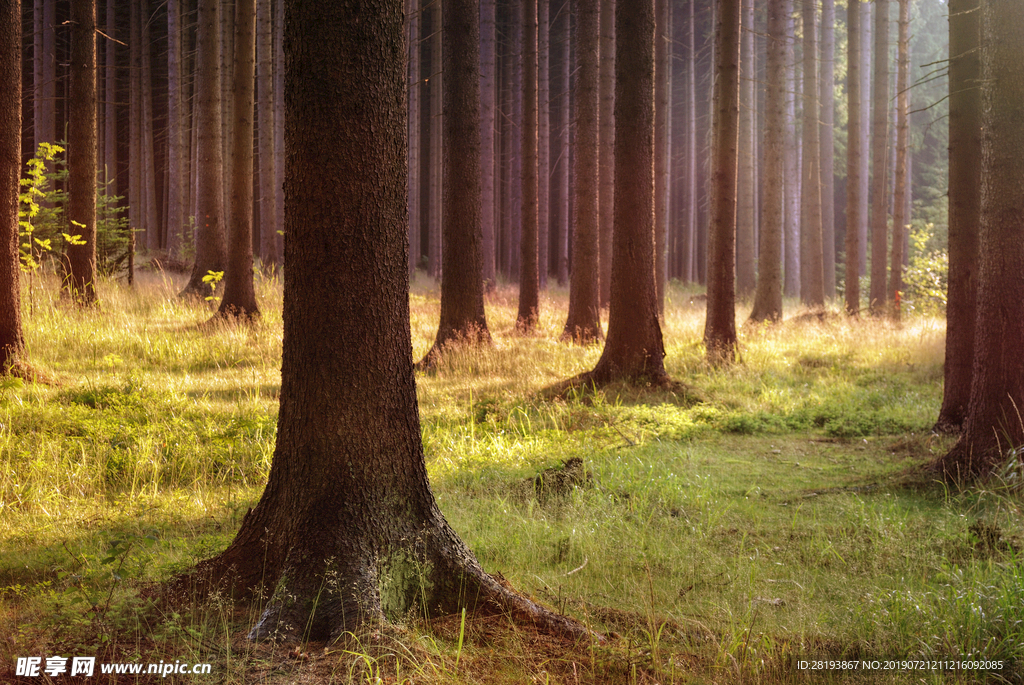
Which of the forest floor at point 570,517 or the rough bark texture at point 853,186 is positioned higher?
the rough bark texture at point 853,186

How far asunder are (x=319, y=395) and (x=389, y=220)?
863 millimetres

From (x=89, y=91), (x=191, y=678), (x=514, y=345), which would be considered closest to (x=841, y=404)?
(x=514, y=345)

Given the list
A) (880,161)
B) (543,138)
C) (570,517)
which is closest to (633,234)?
(570,517)

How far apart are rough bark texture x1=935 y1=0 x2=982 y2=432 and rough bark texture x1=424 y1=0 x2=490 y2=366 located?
6694 mm

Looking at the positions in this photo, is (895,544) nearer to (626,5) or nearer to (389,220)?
(389,220)

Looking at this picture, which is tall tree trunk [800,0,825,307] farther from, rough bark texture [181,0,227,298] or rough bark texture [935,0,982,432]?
rough bark texture [181,0,227,298]

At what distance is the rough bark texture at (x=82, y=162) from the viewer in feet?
39.2

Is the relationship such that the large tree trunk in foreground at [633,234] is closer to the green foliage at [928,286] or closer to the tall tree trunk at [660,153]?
the tall tree trunk at [660,153]

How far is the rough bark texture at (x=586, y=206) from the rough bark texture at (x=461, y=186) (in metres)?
2.28

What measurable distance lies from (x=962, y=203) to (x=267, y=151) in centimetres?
1882

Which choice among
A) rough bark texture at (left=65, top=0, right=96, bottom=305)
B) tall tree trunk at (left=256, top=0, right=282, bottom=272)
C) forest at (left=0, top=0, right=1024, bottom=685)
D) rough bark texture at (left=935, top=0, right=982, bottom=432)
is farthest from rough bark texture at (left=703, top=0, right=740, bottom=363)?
tall tree trunk at (left=256, top=0, right=282, bottom=272)

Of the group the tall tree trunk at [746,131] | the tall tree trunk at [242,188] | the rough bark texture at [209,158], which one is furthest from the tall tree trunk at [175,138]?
the tall tree trunk at [746,131]

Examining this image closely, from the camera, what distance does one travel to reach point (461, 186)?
37.4 ft

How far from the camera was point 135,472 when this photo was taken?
5.55 m
